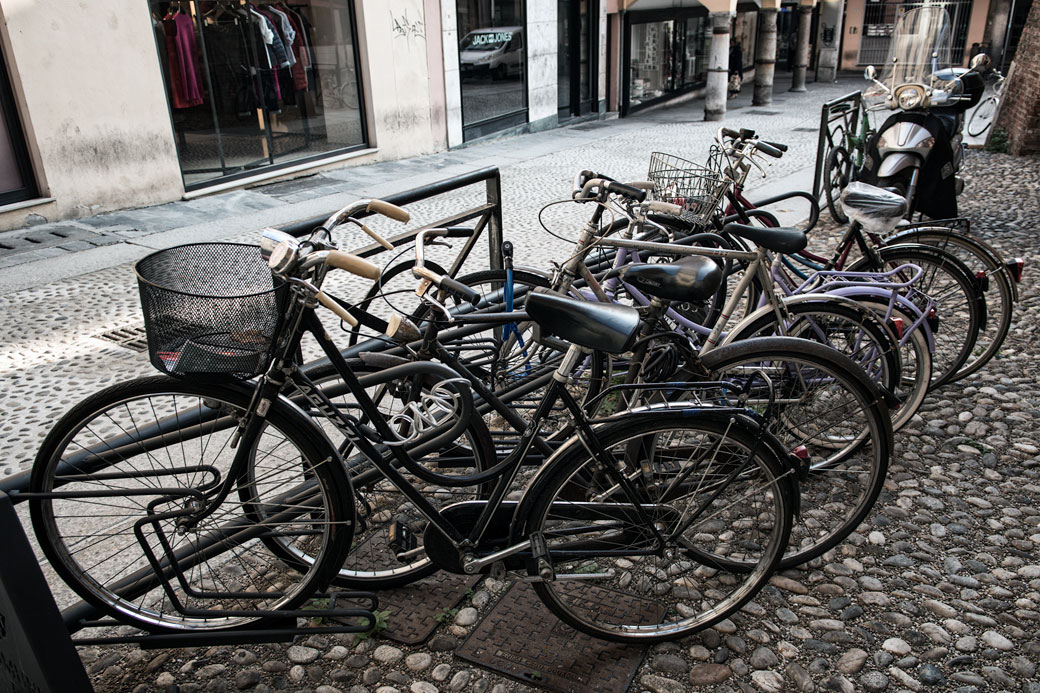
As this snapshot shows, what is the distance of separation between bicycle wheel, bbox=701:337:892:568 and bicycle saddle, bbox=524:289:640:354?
47cm

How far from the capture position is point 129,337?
538 cm

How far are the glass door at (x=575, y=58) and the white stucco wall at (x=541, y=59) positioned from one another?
39 centimetres

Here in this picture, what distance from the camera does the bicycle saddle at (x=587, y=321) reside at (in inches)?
90.9

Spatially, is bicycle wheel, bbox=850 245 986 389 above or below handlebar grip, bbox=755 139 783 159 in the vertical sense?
below

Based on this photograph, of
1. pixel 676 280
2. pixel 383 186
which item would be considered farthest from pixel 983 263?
pixel 383 186

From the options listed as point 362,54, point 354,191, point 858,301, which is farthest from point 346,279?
point 362,54

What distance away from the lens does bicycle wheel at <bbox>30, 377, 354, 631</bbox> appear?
2.37 metres

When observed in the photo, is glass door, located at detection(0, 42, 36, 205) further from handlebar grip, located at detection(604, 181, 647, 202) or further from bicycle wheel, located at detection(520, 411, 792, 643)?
bicycle wheel, located at detection(520, 411, 792, 643)

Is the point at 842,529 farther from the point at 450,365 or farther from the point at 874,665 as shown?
the point at 450,365

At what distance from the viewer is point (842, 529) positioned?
3057mm

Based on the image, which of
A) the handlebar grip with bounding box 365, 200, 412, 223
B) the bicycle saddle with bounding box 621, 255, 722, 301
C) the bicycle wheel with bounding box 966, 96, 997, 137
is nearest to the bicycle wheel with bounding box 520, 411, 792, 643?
the bicycle saddle with bounding box 621, 255, 722, 301

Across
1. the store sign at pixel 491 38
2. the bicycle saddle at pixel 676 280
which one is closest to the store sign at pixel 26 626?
the bicycle saddle at pixel 676 280

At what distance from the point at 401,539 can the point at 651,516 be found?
93 cm

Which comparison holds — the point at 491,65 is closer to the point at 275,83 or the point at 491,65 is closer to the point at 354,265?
the point at 275,83
